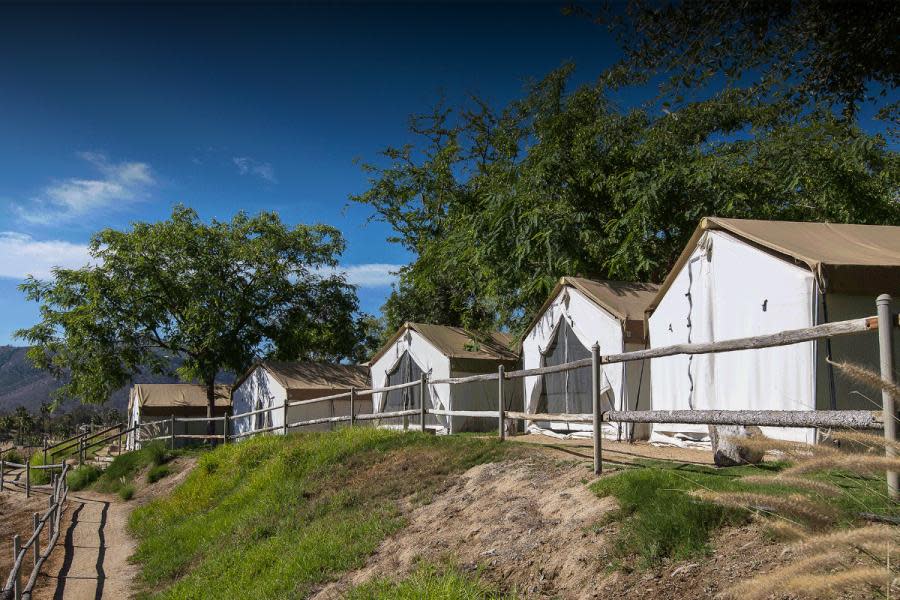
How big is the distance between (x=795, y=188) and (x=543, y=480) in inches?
550

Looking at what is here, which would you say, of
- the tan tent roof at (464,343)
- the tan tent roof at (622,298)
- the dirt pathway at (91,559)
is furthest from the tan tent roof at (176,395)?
the tan tent roof at (622,298)

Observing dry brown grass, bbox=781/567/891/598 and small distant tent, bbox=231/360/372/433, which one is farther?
small distant tent, bbox=231/360/372/433

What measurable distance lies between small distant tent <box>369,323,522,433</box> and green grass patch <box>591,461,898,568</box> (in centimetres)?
1191

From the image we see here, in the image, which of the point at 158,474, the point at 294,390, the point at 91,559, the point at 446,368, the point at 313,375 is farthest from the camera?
the point at 313,375

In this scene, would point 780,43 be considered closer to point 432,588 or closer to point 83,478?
point 432,588

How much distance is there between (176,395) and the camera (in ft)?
129

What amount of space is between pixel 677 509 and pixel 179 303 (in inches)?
1218

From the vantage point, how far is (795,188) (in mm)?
18438

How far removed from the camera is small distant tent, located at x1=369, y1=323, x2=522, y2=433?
19.0 metres

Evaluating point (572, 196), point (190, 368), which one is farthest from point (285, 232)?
point (572, 196)

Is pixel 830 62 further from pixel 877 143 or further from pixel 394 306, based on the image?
pixel 394 306

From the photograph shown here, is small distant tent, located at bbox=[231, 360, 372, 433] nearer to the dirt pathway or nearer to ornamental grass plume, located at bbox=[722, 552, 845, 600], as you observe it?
the dirt pathway

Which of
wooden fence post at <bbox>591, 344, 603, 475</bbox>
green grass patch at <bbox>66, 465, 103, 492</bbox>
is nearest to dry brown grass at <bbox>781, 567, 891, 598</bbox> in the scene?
wooden fence post at <bbox>591, 344, 603, 475</bbox>

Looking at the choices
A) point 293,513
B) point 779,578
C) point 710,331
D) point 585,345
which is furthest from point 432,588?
point 585,345
